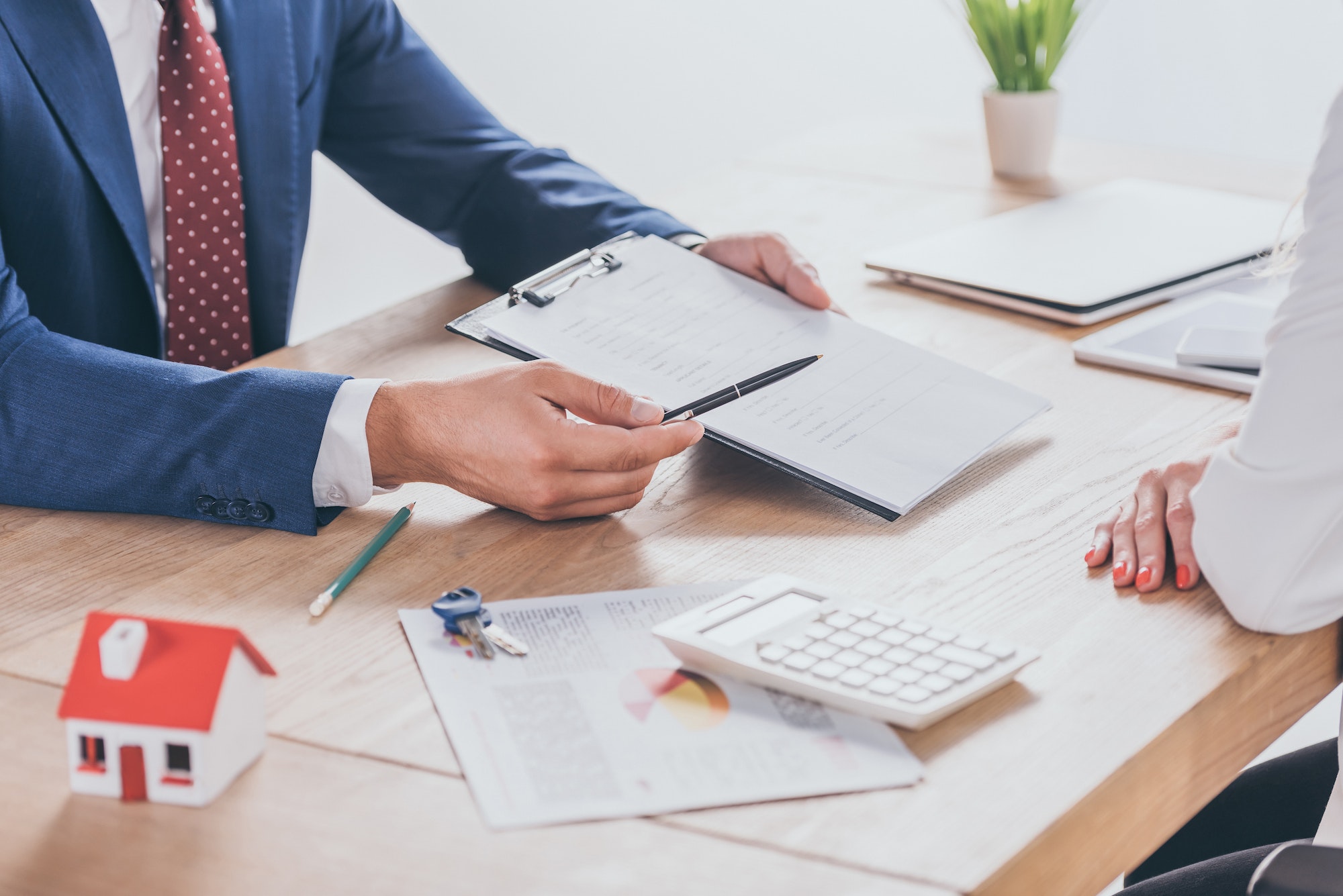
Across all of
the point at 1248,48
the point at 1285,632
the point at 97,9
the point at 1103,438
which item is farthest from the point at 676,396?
the point at 1248,48

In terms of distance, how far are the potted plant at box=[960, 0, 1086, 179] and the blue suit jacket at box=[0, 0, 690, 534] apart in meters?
0.62

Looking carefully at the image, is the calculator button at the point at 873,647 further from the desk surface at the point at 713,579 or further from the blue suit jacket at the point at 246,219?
the blue suit jacket at the point at 246,219

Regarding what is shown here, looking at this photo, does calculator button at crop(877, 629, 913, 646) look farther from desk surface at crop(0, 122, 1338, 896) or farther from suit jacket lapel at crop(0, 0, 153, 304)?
suit jacket lapel at crop(0, 0, 153, 304)

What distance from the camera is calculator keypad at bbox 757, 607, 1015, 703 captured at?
2.37ft

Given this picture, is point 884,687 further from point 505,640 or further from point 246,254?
point 246,254

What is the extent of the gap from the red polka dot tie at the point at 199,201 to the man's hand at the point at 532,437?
505mm

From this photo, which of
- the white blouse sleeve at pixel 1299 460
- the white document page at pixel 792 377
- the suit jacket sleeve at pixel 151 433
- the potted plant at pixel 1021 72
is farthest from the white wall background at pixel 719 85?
the suit jacket sleeve at pixel 151 433

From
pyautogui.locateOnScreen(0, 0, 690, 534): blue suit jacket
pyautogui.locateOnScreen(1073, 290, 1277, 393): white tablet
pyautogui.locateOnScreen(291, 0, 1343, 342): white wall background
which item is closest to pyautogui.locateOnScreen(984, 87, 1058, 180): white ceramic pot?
pyautogui.locateOnScreen(1073, 290, 1277, 393): white tablet

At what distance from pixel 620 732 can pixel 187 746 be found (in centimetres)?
23

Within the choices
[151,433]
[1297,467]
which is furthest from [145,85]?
[1297,467]

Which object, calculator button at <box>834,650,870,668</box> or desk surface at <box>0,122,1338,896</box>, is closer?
desk surface at <box>0,122,1338,896</box>

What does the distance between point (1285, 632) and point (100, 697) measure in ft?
2.35

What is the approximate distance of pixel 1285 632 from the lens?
32.0 inches

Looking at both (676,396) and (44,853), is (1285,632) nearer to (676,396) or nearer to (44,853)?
(676,396)
